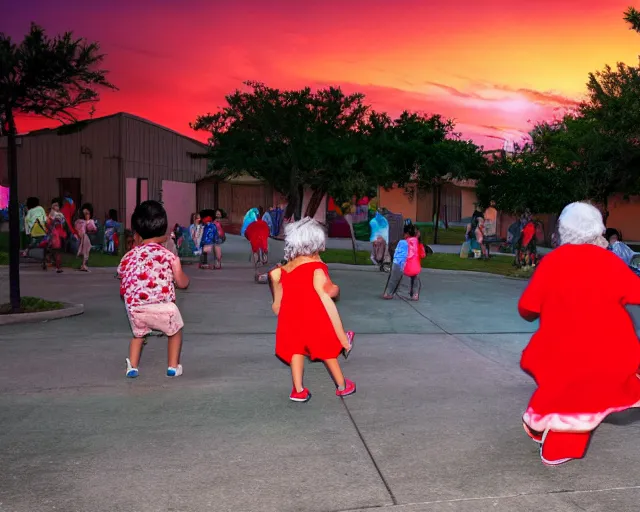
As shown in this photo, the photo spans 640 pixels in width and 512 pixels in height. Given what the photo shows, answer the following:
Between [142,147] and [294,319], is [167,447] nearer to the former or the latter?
[294,319]

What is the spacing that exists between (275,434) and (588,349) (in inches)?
86.2

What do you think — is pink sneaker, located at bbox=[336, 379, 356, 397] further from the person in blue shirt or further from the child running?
the person in blue shirt

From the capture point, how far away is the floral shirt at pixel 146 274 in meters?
6.93

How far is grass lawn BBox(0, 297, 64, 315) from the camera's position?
11266mm

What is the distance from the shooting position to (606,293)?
178 inches

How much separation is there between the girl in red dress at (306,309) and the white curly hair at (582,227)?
2.03m

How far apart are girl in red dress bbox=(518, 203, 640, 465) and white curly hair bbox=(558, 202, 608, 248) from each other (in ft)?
0.04

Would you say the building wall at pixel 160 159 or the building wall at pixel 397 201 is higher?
the building wall at pixel 160 159

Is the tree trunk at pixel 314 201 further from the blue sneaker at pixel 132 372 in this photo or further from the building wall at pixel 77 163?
the blue sneaker at pixel 132 372

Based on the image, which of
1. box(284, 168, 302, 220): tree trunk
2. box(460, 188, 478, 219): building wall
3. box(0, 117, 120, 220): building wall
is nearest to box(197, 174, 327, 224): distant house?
box(284, 168, 302, 220): tree trunk

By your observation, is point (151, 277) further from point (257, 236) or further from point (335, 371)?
point (257, 236)

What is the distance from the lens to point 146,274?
6.93 metres

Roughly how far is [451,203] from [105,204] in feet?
95.9

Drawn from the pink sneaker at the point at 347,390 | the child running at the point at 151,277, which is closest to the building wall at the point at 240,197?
the child running at the point at 151,277
